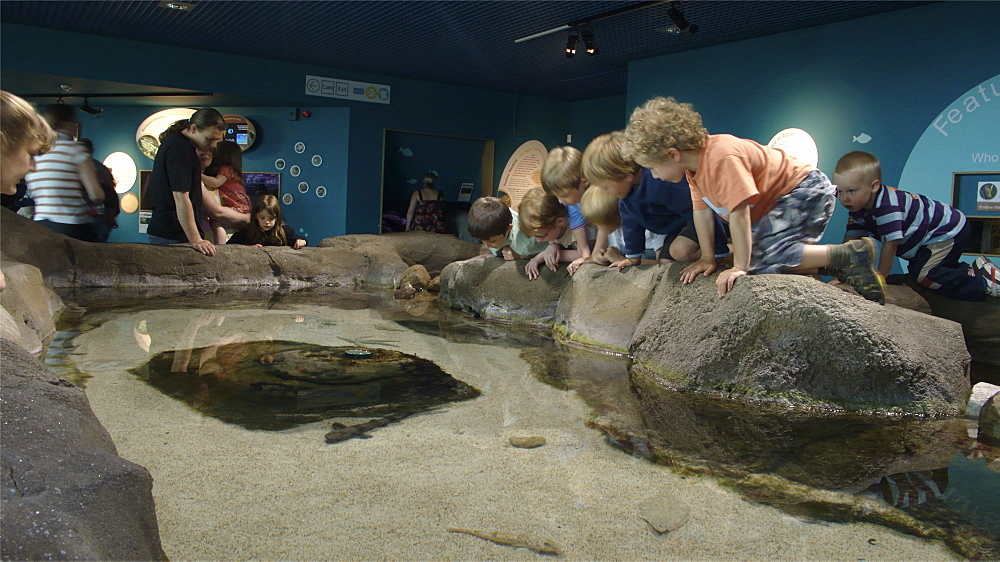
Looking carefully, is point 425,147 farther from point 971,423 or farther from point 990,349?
point 971,423

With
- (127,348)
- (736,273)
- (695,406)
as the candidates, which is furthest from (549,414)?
(127,348)

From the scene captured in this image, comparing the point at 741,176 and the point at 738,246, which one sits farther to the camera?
the point at 738,246

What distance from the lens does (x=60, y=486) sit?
1203 millimetres

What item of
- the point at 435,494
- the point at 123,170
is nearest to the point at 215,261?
the point at 435,494

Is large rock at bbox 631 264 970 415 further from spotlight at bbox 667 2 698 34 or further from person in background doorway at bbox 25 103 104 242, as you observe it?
person in background doorway at bbox 25 103 104 242

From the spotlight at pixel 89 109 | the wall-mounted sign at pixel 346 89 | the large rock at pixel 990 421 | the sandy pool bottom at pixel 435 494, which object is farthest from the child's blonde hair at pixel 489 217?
the spotlight at pixel 89 109

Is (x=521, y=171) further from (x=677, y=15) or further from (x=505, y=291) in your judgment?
(x=505, y=291)

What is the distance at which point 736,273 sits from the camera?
10.8ft

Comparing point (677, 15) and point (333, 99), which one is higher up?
point (677, 15)

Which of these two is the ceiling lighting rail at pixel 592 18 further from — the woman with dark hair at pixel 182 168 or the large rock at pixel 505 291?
the woman with dark hair at pixel 182 168

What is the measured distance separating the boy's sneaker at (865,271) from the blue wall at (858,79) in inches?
139

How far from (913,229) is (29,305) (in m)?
6.05

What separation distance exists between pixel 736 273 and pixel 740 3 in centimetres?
492

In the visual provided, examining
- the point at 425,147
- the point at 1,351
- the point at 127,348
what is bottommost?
the point at 127,348
